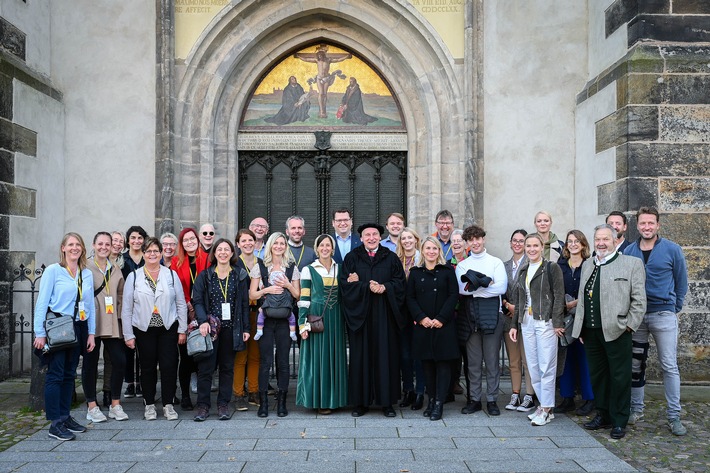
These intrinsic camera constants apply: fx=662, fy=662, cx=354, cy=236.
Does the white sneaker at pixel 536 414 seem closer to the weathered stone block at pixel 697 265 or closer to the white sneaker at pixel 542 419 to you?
the white sneaker at pixel 542 419

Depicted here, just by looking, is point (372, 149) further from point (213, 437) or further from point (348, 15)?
point (213, 437)

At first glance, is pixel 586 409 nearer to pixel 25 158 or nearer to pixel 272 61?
pixel 272 61

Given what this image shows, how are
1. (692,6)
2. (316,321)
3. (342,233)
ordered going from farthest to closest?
1. (692,6)
2. (342,233)
3. (316,321)

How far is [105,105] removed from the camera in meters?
9.41

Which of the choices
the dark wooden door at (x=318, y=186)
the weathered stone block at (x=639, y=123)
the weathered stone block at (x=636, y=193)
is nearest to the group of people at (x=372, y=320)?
the weathered stone block at (x=636, y=193)

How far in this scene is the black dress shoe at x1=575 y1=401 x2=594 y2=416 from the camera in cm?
630

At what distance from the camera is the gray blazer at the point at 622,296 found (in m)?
5.55

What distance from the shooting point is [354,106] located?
10.2m

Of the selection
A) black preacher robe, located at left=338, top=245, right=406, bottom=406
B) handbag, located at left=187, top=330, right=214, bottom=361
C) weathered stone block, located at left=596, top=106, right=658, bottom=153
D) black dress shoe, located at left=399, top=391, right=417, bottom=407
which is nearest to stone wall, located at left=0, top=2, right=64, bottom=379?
handbag, located at left=187, top=330, right=214, bottom=361

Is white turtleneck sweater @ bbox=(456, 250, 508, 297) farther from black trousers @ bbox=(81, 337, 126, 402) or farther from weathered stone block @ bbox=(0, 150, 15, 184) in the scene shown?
weathered stone block @ bbox=(0, 150, 15, 184)

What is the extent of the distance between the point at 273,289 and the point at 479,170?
14.1 ft

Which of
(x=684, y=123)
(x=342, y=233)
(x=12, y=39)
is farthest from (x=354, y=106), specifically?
(x=12, y=39)

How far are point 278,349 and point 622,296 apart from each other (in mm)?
3124

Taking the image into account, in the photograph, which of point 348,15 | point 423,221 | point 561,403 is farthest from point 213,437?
point 348,15
